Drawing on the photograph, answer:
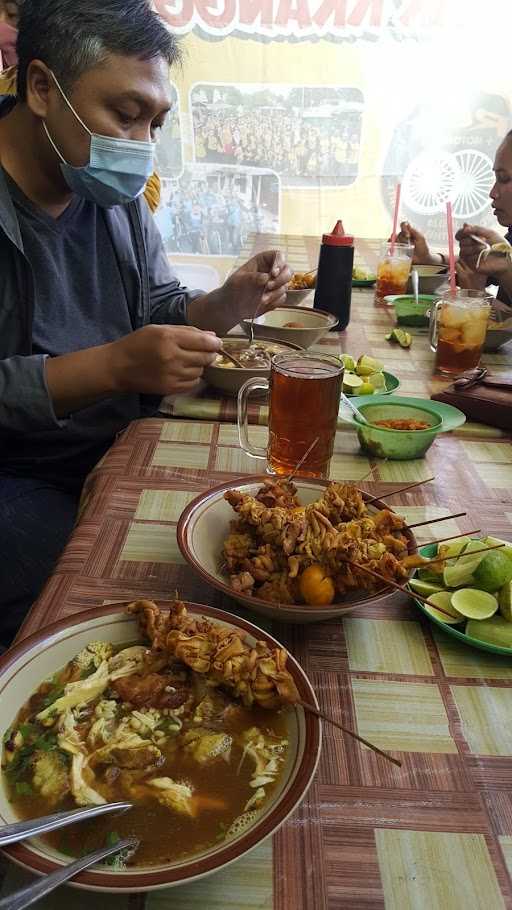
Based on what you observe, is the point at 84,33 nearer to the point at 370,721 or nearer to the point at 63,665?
the point at 63,665

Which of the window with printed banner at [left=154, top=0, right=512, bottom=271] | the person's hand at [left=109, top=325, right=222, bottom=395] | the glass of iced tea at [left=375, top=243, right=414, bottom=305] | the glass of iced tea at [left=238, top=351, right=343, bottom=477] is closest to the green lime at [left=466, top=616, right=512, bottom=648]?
the glass of iced tea at [left=238, top=351, right=343, bottom=477]

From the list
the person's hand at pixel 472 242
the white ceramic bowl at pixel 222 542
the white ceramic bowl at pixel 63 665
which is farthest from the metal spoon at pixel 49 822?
the person's hand at pixel 472 242

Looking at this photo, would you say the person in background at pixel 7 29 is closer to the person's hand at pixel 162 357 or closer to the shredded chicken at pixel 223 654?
the person's hand at pixel 162 357

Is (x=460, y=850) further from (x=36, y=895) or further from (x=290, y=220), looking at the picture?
(x=290, y=220)

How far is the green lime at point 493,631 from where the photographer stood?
0.87 meters

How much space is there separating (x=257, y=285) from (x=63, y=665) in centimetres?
149

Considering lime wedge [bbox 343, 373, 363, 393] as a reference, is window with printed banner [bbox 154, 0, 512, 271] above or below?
above

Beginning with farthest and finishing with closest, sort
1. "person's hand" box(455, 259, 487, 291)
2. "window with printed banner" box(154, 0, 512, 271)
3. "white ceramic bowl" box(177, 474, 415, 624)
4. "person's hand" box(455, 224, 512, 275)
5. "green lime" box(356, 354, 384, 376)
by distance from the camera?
"window with printed banner" box(154, 0, 512, 271)
"person's hand" box(455, 224, 512, 275)
"person's hand" box(455, 259, 487, 291)
"green lime" box(356, 354, 384, 376)
"white ceramic bowl" box(177, 474, 415, 624)

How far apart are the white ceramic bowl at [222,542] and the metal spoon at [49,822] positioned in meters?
0.30

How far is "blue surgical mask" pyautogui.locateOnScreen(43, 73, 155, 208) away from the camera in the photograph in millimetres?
1785

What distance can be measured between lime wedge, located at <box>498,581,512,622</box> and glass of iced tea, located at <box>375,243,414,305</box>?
2111mm

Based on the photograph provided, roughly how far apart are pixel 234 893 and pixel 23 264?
157 centimetres

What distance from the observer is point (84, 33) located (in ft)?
5.35

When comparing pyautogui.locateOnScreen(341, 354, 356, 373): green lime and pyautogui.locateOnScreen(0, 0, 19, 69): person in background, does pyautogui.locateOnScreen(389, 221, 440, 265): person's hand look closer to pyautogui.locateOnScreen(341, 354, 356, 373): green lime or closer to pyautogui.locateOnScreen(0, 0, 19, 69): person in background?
pyautogui.locateOnScreen(341, 354, 356, 373): green lime
